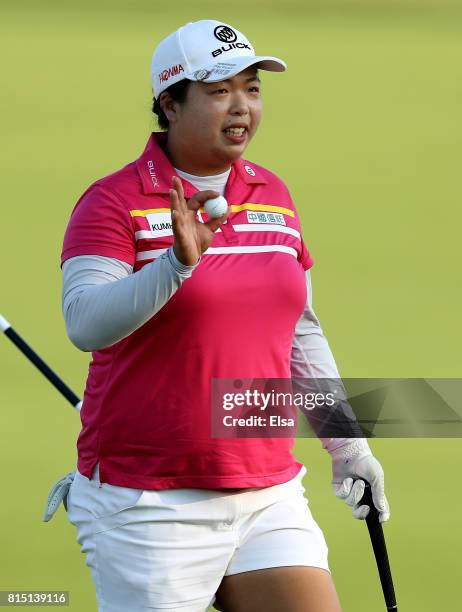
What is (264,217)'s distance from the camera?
2.14 meters

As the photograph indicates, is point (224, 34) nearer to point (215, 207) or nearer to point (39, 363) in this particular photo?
point (215, 207)

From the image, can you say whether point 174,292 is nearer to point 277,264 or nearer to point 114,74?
point 277,264

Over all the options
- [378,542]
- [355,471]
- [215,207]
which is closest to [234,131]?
[215,207]

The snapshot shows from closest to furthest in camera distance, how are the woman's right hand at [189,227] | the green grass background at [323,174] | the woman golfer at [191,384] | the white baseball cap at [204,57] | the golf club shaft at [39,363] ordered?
the woman's right hand at [189,227], the woman golfer at [191,384], the white baseball cap at [204,57], the golf club shaft at [39,363], the green grass background at [323,174]

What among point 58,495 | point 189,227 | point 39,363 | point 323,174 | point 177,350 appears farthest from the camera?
point 323,174

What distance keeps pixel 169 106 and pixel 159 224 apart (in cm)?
24

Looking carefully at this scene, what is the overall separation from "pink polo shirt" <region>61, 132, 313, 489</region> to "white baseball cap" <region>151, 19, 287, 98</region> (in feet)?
0.52

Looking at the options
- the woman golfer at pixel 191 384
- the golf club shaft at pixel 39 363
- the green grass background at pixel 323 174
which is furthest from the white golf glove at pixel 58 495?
the green grass background at pixel 323 174

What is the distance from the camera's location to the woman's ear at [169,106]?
2156 millimetres

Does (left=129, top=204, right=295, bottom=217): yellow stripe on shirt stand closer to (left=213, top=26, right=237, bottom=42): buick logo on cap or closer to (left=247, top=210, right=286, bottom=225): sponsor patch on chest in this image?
(left=247, top=210, right=286, bottom=225): sponsor patch on chest

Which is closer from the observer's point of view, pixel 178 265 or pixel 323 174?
pixel 178 265

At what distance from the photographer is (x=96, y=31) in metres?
3.80

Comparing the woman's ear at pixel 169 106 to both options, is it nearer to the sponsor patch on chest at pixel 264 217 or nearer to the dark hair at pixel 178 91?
the dark hair at pixel 178 91

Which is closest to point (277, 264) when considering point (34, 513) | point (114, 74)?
point (34, 513)
